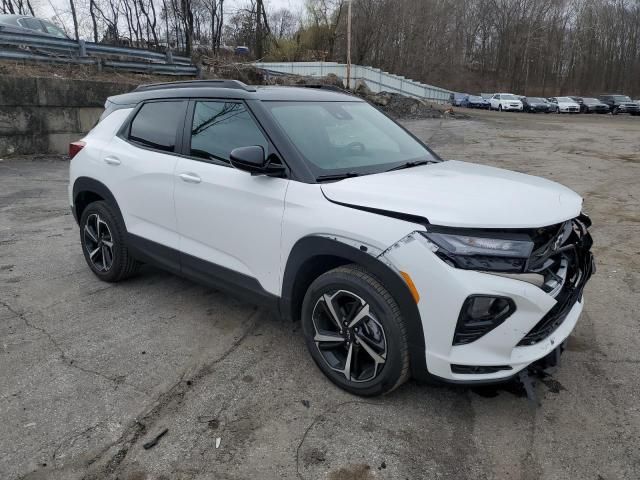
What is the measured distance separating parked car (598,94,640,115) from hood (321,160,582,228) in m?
48.6

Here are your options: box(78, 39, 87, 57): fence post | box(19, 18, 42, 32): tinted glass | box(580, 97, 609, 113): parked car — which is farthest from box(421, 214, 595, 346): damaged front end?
Result: box(580, 97, 609, 113): parked car

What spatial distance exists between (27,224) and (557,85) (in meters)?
86.4

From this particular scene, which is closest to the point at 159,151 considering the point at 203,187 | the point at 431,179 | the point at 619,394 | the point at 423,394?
the point at 203,187

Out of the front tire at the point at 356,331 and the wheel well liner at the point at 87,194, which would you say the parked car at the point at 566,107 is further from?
the front tire at the point at 356,331

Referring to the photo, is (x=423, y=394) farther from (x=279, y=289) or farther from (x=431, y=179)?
(x=431, y=179)

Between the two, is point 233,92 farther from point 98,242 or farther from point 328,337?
point 98,242

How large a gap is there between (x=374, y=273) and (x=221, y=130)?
1.65m

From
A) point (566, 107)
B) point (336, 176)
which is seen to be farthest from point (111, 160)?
point (566, 107)

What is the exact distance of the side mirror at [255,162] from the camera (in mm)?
2969

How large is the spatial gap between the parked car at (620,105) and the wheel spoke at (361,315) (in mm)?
49702

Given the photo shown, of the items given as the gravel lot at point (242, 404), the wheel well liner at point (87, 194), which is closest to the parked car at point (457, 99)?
the gravel lot at point (242, 404)

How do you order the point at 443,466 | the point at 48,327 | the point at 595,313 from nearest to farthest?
the point at 443,466, the point at 48,327, the point at 595,313

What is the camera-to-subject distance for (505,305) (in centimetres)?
242

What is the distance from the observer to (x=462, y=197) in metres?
2.64
